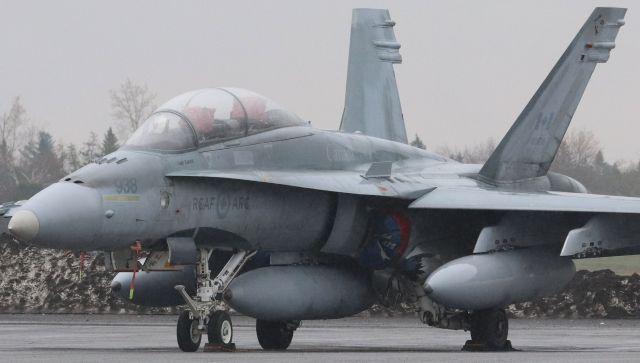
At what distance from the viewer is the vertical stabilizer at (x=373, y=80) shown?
20141 mm

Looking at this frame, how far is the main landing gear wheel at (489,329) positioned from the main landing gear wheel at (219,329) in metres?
3.34

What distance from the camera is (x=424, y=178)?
54.4 ft

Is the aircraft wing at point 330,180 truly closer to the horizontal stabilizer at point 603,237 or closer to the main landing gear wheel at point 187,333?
the main landing gear wheel at point 187,333

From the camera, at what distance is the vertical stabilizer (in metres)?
20.1

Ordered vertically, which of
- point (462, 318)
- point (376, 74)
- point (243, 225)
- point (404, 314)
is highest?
point (376, 74)

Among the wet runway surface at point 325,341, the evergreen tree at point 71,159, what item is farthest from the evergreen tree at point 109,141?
the wet runway surface at point 325,341

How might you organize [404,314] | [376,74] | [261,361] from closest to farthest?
1. [261,361]
2. [376,74]
3. [404,314]

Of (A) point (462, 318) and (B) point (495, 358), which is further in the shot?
(A) point (462, 318)

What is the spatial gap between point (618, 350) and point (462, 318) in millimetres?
2070

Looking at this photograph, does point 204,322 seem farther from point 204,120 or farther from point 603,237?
point 603,237

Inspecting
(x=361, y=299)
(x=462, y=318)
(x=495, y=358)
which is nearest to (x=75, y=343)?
(x=361, y=299)

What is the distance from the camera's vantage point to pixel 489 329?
16094mm

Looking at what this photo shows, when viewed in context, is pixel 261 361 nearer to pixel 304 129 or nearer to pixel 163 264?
pixel 163 264

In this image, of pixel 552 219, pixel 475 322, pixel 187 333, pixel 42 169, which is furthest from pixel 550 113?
pixel 42 169
